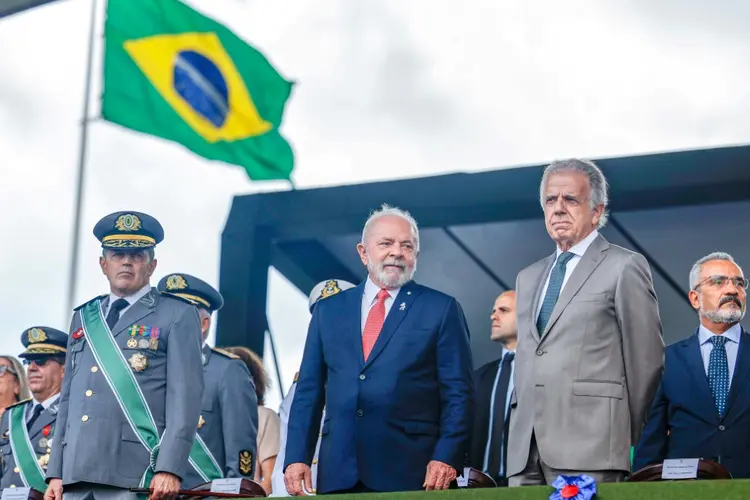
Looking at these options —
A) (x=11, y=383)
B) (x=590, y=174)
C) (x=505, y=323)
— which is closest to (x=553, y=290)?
(x=590, y=174)

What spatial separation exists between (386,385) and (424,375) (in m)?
0.14

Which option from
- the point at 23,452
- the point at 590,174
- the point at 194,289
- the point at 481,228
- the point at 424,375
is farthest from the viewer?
the point at 481,228

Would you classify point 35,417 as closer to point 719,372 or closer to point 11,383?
point 11,383

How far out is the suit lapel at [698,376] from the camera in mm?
4820

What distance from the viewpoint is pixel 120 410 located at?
4758 millimetres

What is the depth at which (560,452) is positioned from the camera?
4.14m

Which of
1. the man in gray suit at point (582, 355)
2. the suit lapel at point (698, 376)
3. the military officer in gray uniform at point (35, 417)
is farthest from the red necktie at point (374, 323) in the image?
the military officer in gray uniform at point (35, 417)

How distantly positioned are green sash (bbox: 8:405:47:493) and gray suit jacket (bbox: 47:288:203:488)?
4.49ft

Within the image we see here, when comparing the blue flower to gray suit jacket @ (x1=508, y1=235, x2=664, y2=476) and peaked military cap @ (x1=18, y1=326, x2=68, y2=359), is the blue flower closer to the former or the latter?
gray suit jacket @ (x1=508, y1=235, x2=664, y2=476)

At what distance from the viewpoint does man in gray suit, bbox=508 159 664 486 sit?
4.14 m

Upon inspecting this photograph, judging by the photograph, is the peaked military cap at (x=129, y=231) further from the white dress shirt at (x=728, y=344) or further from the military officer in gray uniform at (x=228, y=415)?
the white dress shirt at (x=728, y=344)

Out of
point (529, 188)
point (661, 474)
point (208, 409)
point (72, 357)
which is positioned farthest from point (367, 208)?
point (661, 474)

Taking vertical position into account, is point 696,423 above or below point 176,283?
below

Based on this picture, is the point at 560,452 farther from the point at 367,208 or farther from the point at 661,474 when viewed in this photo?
the point at 367,208
